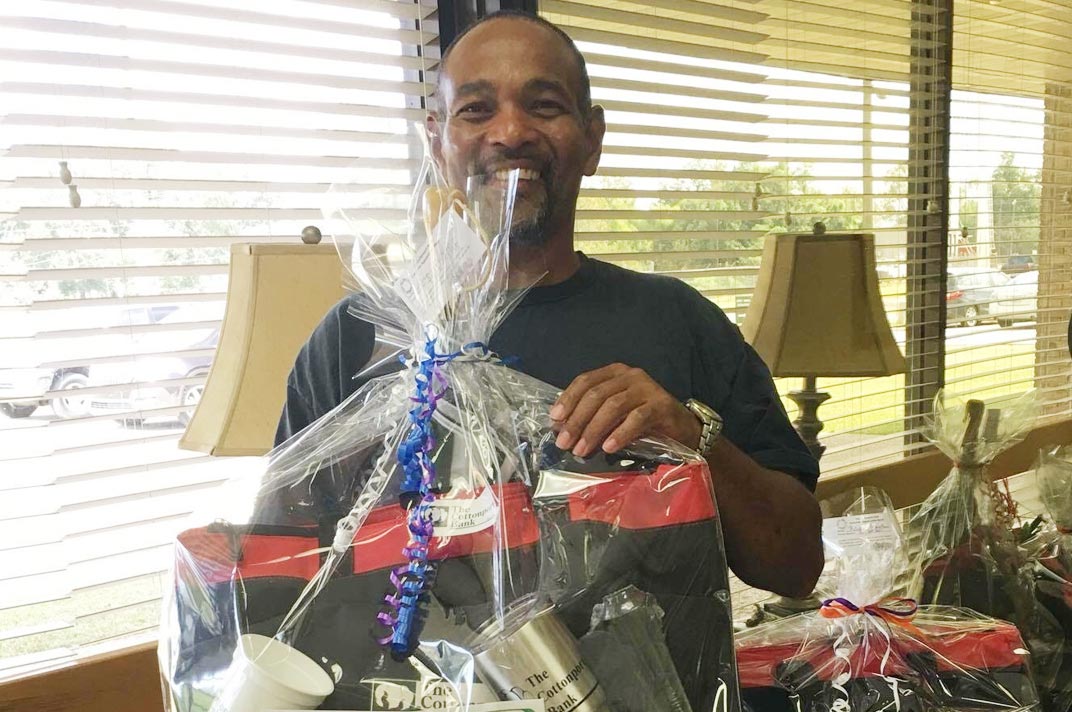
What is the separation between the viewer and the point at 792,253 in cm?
174

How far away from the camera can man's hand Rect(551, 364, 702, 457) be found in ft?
2.23

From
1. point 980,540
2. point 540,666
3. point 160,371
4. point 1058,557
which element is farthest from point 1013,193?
point 540,666

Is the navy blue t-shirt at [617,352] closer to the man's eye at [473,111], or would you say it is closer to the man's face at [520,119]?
the man's face at [520,119]

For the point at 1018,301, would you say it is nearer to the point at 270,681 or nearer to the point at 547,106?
the point at 547,106

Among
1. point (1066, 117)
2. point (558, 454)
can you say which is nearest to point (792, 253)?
point (558, 454)

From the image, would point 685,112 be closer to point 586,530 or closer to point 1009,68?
point 1009,68

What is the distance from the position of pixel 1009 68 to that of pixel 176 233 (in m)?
2.69

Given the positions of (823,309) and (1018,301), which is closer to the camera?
(823,309)

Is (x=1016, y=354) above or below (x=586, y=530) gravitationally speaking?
below

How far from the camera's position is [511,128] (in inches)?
44.3

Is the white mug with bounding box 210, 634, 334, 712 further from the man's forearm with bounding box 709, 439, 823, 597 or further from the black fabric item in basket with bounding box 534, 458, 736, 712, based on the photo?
the man's forearm with bounding box 709, 439, 823, 597

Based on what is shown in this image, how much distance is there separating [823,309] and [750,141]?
67 centimetres

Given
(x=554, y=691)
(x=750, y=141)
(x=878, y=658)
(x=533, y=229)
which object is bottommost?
(x=878, y=658)

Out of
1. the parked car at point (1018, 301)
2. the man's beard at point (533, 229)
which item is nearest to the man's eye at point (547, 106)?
the man's beard at point (533, 229)
